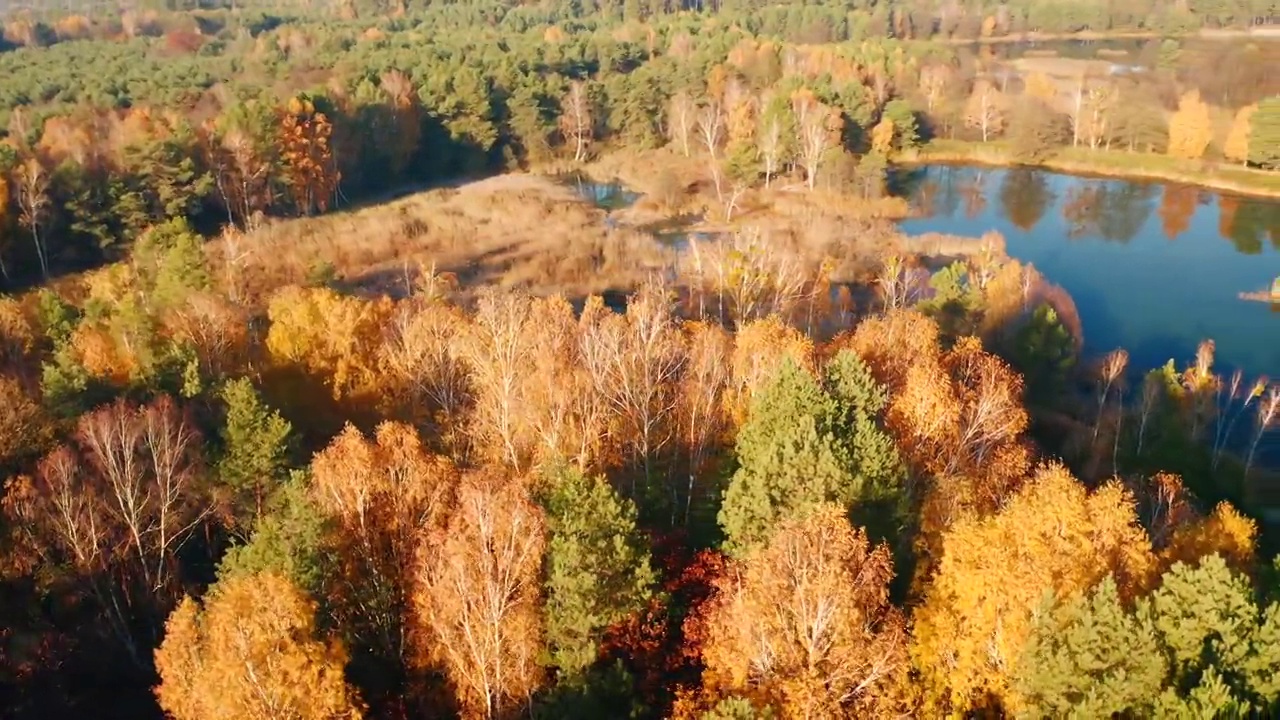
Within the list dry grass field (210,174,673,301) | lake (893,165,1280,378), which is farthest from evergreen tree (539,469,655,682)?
lake (893,165,1280,378)

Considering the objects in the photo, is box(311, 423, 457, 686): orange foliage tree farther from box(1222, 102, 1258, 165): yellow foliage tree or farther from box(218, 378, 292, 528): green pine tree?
box(1222, 102, 1258, 165): yellow foliage tree

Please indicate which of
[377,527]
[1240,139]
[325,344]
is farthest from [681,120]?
[377,527]

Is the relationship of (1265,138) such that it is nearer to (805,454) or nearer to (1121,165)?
(1121,165)

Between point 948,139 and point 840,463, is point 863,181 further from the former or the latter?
point 840,463

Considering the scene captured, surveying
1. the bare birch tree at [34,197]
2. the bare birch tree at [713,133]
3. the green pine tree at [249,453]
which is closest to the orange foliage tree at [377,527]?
the green pine tree at [249,453]

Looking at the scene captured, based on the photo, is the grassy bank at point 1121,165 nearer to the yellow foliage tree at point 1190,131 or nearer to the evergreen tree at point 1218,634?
the yellow foliage tree at point 1190,131

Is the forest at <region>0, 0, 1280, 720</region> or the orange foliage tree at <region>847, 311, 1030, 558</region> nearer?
the forest at <region>0, 0, 1280, 720</region>
